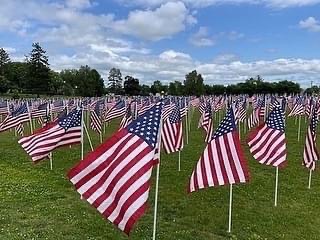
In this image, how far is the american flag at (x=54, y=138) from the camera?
12.7m

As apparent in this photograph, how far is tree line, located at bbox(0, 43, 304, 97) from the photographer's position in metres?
114

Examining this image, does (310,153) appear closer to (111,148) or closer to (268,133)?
(268,133)

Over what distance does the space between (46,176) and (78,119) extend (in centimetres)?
445

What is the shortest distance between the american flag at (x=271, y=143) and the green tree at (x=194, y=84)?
105718 mm

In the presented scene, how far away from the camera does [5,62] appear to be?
130m

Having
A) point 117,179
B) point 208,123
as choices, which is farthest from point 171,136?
point 117,179

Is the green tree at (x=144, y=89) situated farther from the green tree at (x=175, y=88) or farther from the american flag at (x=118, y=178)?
the american flag at (x=118, y=178)

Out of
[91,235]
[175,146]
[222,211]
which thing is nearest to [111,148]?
[91,235]

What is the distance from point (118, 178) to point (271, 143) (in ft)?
22.2

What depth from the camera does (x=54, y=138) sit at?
516 inches

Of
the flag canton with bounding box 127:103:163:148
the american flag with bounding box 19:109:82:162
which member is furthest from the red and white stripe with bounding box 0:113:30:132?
the flag canton with bounding box 127:103:163:148

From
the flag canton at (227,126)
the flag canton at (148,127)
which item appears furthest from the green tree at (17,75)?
the flag canton at (148,127)

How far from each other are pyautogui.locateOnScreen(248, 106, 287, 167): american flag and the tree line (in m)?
95.4

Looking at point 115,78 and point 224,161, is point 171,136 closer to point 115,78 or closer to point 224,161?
point 224,161
